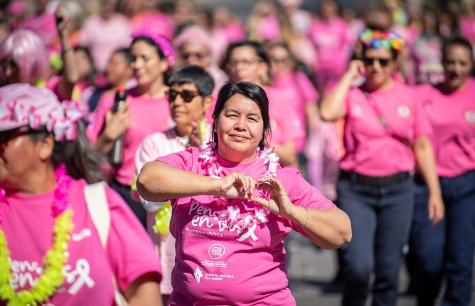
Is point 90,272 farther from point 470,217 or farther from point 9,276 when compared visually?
point 470,217

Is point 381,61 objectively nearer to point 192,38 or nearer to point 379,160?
point 379,160

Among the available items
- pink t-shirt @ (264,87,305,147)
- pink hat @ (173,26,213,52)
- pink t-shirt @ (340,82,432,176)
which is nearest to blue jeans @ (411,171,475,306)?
pink t-shirt @ (340,82,432,176)

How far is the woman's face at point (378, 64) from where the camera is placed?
19.7 ft

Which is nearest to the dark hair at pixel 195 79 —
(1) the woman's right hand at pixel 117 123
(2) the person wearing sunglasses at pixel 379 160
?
(1) the woman's right hand at pixel 117 123

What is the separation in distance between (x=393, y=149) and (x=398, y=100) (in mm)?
405

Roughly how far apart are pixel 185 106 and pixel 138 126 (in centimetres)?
111

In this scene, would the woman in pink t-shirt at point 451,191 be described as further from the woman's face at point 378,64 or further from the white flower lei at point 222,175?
the white flower lei at point 222,175

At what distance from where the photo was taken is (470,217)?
6.50 metres

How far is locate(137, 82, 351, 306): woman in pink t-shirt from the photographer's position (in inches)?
136

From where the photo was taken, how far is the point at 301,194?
144 inches

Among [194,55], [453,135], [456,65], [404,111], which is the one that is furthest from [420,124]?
[194,55]

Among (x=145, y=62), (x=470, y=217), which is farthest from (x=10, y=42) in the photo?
(x=470, y=217)

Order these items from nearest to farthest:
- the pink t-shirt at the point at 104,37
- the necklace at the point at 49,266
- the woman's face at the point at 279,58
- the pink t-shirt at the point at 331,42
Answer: the necklace at the point at 49,266 → the woman's face at the point at 279,58 → the pink t-shirt at the point at 104,37 → the pink t-shirt at the point at 331,42

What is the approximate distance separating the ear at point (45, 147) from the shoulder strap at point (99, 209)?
0.81 feet
